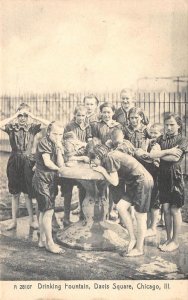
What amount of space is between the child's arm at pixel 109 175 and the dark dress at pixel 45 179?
471mm

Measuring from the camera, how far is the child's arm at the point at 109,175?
4910mm

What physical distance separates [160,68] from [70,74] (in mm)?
1046

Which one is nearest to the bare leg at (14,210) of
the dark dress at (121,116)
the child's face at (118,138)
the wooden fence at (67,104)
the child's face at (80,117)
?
the wooden fence at (67,104)

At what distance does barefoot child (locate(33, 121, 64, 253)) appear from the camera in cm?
490

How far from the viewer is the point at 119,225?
526 cm

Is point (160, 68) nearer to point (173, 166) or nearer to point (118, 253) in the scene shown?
point (173, 166)

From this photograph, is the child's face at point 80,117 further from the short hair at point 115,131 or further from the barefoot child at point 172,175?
the barefoot child at point 172,175

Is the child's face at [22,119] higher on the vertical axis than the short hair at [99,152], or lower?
higher

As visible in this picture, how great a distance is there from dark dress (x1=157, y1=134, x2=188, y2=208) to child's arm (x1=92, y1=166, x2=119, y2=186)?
0.52 metres

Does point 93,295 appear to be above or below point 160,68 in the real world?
below

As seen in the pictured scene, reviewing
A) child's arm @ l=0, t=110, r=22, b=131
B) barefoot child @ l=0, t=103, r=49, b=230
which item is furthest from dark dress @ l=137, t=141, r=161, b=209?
child's arm @ l=0, t=110, r=22, b=131

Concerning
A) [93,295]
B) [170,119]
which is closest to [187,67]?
[170,119]

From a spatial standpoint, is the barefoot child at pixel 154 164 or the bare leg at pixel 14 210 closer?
the barefoot child at pixel 154 164

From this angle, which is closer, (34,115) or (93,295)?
(93,295)
